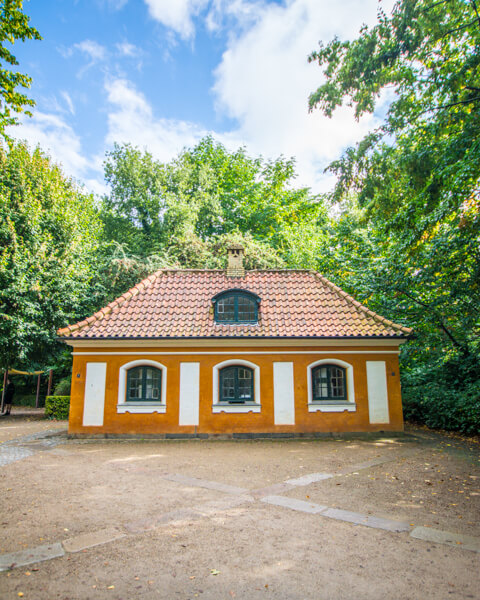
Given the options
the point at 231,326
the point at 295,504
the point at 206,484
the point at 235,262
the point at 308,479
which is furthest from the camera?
the point at 235,262

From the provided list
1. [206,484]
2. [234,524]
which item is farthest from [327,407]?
[234,524]

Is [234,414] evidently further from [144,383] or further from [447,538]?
[447,538]

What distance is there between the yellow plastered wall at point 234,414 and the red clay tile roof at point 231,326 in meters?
0.61

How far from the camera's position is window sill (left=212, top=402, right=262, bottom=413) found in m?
12.2

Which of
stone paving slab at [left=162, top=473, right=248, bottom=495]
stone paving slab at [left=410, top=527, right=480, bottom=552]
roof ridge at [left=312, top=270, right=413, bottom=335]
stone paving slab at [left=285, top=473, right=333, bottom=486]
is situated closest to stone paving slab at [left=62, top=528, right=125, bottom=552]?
stone paving slab at [left=162, top=473, right=248, bottom=495]

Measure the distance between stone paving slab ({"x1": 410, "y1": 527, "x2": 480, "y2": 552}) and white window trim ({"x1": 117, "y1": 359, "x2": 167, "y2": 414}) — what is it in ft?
28.9

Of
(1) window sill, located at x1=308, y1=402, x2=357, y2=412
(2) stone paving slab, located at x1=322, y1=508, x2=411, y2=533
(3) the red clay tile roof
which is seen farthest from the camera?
(3) the red clay tile roof

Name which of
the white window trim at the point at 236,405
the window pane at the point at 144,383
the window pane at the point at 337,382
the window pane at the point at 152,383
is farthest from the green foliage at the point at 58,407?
the window pane at the point at 337,382

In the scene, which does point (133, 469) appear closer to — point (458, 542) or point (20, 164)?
point (458, 542)

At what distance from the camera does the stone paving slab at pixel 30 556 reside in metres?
3.99

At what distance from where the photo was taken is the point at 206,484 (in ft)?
23.0

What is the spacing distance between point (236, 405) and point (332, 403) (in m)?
3.12

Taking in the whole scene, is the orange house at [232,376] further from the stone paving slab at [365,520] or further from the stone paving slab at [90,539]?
the stone paving slab at [90,539]

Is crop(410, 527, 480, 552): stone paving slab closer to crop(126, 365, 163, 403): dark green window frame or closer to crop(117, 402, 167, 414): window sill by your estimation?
crop(117, 402, 167, 414): window sill
